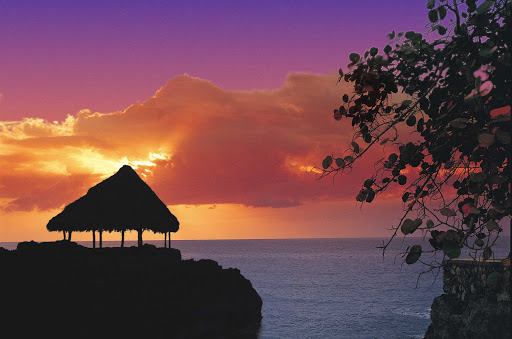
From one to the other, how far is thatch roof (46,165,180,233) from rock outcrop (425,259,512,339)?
1707 centimetres

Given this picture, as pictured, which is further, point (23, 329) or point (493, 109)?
point (23, 329)

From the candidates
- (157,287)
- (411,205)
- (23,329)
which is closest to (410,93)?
(411,205)

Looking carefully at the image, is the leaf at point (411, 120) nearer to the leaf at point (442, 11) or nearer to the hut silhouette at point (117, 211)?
the leaf at point (442, 11)

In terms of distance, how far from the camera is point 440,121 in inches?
163

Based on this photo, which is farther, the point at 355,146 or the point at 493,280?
the point at 355,146

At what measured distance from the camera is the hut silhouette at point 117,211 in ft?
103

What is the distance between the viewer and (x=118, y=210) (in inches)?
1239

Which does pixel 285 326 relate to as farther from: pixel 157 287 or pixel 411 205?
pixel 411 205

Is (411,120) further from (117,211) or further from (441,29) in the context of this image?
(117,211)

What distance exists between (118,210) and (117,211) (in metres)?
0.09

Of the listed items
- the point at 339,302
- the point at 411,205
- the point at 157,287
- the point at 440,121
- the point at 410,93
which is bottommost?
the point at 339,302

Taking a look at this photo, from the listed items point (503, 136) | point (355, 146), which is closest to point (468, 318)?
point (355, 146)

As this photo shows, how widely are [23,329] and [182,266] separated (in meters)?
12.7

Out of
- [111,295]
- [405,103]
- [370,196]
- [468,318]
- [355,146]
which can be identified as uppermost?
[405,103]
